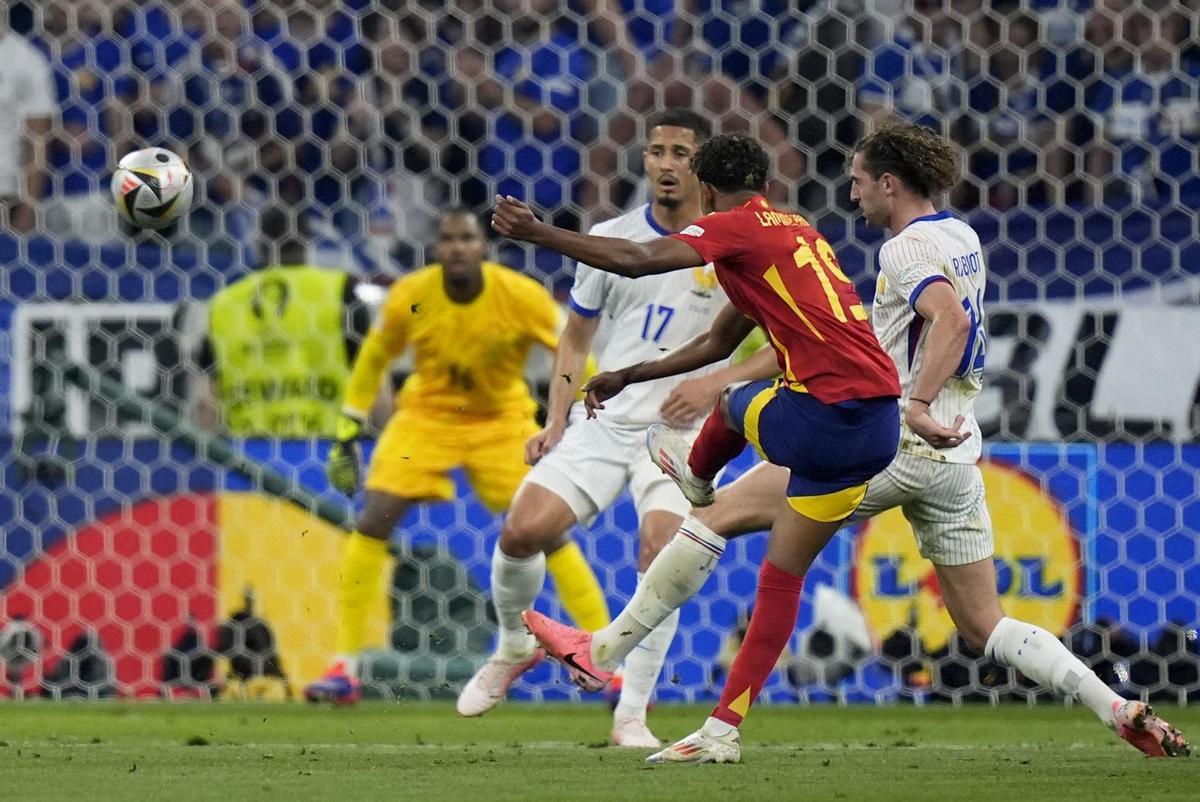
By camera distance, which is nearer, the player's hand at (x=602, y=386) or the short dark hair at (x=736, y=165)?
the short dark hair at (x=736, y=165)

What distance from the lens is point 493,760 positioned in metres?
4.89

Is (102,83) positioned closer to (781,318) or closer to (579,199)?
(579,199)

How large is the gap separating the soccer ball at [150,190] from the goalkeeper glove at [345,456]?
51.2 inches

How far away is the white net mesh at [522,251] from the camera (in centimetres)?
715

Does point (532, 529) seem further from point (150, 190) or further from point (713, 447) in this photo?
point (150, 190)

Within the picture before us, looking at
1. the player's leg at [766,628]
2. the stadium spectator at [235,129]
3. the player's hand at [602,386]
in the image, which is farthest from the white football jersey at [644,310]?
the stadium spectator at [235,129]

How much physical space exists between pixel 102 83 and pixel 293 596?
294 centimetres

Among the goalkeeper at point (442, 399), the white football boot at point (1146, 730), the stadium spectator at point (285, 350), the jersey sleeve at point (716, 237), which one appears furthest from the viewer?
the stadium spectator at point (285, 350)

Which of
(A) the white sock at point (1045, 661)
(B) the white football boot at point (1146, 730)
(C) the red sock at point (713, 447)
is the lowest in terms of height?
(B) the white football boot at point (1146, 730)

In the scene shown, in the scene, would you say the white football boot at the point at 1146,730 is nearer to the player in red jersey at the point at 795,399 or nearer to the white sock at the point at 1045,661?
the white sock at the point at 1045,661

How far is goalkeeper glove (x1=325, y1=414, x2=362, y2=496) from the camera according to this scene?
7043 mm

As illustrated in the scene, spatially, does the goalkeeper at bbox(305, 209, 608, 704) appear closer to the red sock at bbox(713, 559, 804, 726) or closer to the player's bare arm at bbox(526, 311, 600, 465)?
the player's bare arm at bbox(526, 311, 600, 465)

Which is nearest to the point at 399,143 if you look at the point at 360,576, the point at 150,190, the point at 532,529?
the point at 360,576

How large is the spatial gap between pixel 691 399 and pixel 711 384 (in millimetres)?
72
